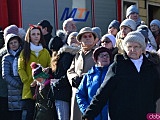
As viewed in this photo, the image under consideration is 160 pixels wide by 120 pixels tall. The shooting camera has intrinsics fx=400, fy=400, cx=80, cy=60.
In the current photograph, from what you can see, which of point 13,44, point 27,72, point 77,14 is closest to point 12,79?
point 27,72

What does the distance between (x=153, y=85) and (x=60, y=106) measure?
1.82 m

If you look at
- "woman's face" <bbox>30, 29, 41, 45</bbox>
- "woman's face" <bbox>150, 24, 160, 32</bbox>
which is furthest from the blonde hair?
"woman's face" <bbox>150, 24, 160, 32</bbox>

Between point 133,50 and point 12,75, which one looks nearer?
point 133,50

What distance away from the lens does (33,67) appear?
226 inches

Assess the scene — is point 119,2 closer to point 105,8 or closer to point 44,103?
point 105,8

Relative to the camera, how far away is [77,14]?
10523mm

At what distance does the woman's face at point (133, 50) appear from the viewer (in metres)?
4.16

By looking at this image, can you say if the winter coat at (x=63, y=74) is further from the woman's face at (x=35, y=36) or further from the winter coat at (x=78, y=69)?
the woman's face at (x=35, y=36)

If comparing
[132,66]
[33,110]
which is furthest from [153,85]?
[33,110]

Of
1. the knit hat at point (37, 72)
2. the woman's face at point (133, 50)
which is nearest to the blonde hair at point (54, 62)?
the knit hat at point (37, 72)

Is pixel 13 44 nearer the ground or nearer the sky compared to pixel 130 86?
nearer the sky

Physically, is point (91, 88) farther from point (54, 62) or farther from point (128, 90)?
point (54, 62)

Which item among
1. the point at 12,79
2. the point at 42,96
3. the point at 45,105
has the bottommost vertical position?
the point at 45,105

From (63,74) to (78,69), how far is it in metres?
0.38
